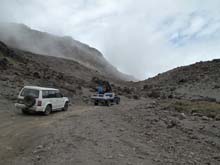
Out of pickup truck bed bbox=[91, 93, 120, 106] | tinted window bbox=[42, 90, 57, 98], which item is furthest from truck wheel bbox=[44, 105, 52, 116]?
pickup truck bed bbox=[91, 93, 120, 106]

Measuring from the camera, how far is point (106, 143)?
13.1 meters

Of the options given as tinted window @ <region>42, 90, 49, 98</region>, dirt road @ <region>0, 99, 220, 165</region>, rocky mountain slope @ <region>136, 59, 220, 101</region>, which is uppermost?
rocky mountain slope @ <region>136, 59, 220, 101</region>

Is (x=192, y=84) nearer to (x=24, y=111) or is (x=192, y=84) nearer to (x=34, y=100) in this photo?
(x=24, y=111)

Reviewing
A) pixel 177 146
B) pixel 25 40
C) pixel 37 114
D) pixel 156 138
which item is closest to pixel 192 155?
pixel 177 146

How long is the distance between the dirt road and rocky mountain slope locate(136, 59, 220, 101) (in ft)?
135

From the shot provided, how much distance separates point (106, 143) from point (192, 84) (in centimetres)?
6843

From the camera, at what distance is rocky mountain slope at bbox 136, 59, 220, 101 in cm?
6475

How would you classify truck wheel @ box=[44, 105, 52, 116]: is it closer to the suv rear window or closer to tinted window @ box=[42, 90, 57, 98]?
tinted window @ box=[42, 90, 57, 98]

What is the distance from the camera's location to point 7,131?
1645 centimetres

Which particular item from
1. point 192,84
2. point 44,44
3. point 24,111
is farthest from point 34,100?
point 44,44

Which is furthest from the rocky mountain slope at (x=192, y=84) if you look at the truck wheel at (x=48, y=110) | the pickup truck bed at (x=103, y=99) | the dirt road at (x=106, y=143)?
the dirt road at (x=106, y=143)

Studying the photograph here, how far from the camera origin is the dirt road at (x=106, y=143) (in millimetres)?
11320

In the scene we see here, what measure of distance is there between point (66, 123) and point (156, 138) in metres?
5.03

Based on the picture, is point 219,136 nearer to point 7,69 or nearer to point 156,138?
point 156,138
